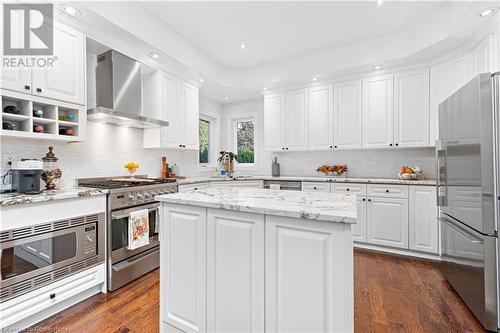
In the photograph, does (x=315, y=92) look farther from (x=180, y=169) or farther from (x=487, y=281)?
(x=487, y=281)

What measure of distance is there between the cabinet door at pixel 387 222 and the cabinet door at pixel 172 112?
3000mm

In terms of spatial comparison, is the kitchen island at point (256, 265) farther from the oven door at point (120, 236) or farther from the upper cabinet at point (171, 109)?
the upper cabinet at point (171, 109)

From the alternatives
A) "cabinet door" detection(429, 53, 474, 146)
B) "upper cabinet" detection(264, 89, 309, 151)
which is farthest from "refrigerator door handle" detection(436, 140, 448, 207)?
"upper cabinet" detection(264, 89, 309, 151)

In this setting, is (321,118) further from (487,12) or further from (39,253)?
(39,253)

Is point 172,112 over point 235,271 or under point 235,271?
over

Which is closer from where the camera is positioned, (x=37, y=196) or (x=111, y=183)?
(x=37, y=196)

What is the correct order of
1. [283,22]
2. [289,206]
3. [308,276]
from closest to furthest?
[308,276]
[289,206]
[283,22]

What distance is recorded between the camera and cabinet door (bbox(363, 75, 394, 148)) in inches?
141

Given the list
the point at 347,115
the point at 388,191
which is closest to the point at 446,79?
the point at 347,115

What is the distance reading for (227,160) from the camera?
512 centimetres

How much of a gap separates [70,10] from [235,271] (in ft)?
8.75

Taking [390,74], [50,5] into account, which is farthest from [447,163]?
[50,5]

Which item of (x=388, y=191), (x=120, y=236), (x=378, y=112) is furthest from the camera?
(x=378, y=112)

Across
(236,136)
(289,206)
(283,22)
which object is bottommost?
(289,206)
